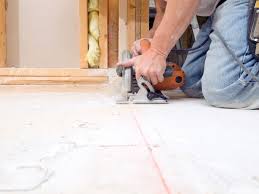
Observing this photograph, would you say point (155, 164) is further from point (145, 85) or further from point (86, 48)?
point (86, 48)

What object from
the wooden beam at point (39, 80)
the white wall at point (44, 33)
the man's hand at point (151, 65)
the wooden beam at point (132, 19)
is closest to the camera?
the man's hand at point (151, 65)

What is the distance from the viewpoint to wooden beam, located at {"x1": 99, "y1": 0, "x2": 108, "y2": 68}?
2.39m

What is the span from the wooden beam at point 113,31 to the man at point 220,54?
3.30 feet

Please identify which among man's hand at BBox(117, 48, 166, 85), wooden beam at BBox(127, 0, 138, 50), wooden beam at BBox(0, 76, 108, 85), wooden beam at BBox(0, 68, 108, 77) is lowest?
wooden beam at BBox(0, 76, 108, 85)

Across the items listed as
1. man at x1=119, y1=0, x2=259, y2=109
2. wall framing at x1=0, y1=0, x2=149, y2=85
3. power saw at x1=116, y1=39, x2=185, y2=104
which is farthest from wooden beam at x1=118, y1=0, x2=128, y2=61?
man at x1=119, y1=0, x2=259, y2=109

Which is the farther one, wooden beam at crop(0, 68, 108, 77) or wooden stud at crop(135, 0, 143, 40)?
wooden stud at crop(135, 0, 143, 40)

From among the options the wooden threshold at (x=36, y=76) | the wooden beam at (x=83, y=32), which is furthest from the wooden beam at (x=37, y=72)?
the wooden beam at (x=83, y=32)

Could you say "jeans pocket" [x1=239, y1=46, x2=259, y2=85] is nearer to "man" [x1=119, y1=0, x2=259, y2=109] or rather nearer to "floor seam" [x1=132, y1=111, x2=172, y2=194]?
"man" [x1=119, y1=0, x2=259, y2=109]

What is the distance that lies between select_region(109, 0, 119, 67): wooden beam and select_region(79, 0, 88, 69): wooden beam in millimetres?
158

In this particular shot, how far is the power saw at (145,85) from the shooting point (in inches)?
58.0

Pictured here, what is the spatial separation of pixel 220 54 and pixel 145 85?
1.02ft

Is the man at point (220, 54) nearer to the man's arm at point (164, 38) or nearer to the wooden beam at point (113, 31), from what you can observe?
the man's arm at point (164, 38)

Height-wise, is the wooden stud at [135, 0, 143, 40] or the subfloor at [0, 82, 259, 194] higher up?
the wooden stud at [135, 0, 143, 40]

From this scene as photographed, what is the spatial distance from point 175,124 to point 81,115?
304 mm
